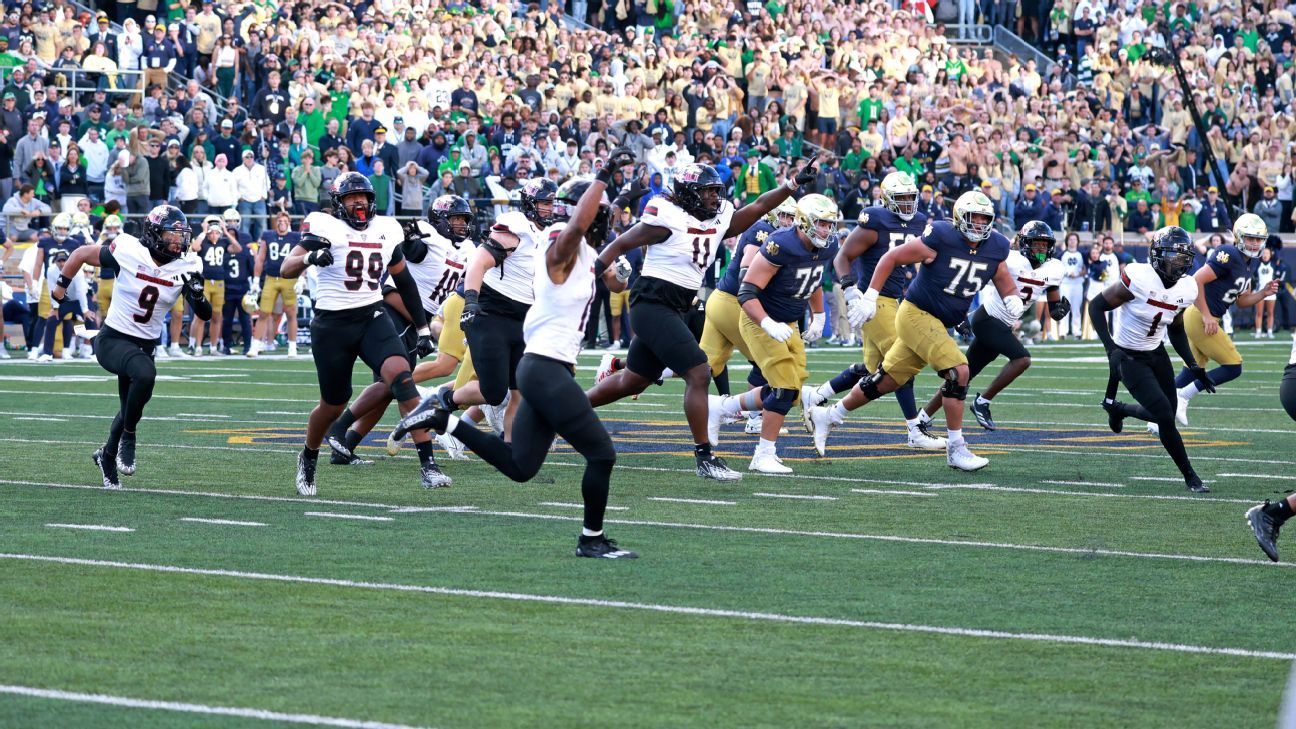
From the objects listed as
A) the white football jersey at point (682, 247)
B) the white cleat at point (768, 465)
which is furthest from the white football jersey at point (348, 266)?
the white cleat at point (768, 465)

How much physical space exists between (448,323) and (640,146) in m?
14.0

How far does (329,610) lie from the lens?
23.3ft

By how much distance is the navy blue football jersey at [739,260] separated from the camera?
13320mm

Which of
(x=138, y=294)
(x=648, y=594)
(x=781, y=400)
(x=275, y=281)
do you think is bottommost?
(x=275, y=281)

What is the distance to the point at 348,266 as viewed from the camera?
1052cm

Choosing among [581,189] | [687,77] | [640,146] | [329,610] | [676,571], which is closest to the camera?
[329,610]

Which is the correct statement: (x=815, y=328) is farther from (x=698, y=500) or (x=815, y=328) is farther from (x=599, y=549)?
(x=599, y=549)

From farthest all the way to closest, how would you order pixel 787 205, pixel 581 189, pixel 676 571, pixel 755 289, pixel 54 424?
pixel 54 424, pixel 787 205, pixel 755 289, pixel 581 189, pixel 676 571

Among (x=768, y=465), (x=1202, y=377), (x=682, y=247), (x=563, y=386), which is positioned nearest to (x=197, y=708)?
(x=563, y=386)

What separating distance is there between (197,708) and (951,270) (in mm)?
7732

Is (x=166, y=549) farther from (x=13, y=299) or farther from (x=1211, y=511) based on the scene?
(x=13, y=299)

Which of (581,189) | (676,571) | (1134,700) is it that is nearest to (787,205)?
(581,189)

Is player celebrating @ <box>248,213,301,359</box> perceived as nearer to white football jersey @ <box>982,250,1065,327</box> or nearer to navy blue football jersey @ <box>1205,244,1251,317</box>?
white football jersey @ <box>982,250,1065,327</box>

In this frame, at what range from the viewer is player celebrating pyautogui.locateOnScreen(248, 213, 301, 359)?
24.0 m
